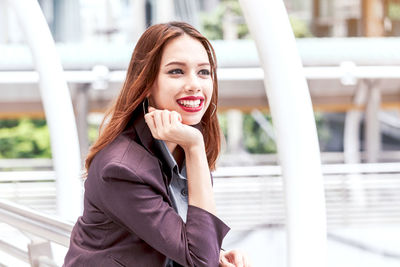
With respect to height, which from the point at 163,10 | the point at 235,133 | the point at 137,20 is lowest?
the point at 235,133

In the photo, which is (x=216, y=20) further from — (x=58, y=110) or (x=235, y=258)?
(x=235, y=258)

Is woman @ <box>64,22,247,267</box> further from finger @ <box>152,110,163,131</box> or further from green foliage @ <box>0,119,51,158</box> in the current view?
green foliage @ <box>0,119,51,158</box>

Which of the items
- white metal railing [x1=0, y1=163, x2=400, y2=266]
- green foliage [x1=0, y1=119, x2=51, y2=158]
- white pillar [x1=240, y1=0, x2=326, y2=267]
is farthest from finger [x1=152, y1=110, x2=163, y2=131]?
green foliage [x1=0, y1=119, x2=51, y2=158]

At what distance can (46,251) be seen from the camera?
8.79 feet

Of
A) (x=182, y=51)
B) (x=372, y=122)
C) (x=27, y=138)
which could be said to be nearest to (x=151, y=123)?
(x=182, y=51)

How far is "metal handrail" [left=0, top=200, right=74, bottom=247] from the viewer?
239 cm

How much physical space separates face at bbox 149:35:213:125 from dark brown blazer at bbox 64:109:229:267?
14cm

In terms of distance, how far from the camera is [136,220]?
1759 millimetres

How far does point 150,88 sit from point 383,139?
2802cm

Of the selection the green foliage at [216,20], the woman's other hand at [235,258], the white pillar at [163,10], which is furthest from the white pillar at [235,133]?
the woman's other hand at [235,258]

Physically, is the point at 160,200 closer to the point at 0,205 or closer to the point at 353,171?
the point at 0,205

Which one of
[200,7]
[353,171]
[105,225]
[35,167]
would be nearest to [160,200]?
[105,225]

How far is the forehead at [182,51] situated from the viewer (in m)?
1.95

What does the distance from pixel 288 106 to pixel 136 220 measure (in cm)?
119
